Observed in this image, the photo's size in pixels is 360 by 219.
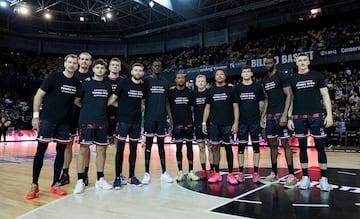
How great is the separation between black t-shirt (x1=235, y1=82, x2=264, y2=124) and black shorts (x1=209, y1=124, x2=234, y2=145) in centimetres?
25

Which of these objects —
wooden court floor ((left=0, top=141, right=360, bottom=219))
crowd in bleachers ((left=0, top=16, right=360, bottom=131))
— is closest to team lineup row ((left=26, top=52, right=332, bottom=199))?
wooden court floor ((left=0, top=141, right=360, bottom=219))

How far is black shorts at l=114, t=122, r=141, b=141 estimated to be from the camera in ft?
13.2

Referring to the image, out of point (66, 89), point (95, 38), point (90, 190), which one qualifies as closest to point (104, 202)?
point (90, 190)

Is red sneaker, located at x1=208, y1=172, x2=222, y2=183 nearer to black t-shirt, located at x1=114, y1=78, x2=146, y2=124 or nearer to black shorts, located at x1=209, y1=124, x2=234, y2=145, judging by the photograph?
black shorts, located at x1=209, y1=124, x2=234, y2=145

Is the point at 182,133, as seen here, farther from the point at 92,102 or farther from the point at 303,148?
the point at 303,148

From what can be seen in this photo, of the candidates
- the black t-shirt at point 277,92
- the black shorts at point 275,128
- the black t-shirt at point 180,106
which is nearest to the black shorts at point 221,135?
the black t-shirt at point 180,106

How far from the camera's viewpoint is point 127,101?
4.06 meters

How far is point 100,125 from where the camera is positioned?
383 centimetres

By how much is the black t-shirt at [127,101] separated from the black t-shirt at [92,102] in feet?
0.76

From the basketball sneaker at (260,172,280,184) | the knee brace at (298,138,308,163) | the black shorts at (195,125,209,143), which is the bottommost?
the basketball sneaker at (260,172,280,184)

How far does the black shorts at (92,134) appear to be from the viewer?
3773mm

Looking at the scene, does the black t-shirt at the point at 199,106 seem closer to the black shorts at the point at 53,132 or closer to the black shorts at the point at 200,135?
the black shorts at the point at 200,135

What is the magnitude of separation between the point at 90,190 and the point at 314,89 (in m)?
3.11

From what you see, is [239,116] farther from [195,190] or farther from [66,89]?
[66,89]
